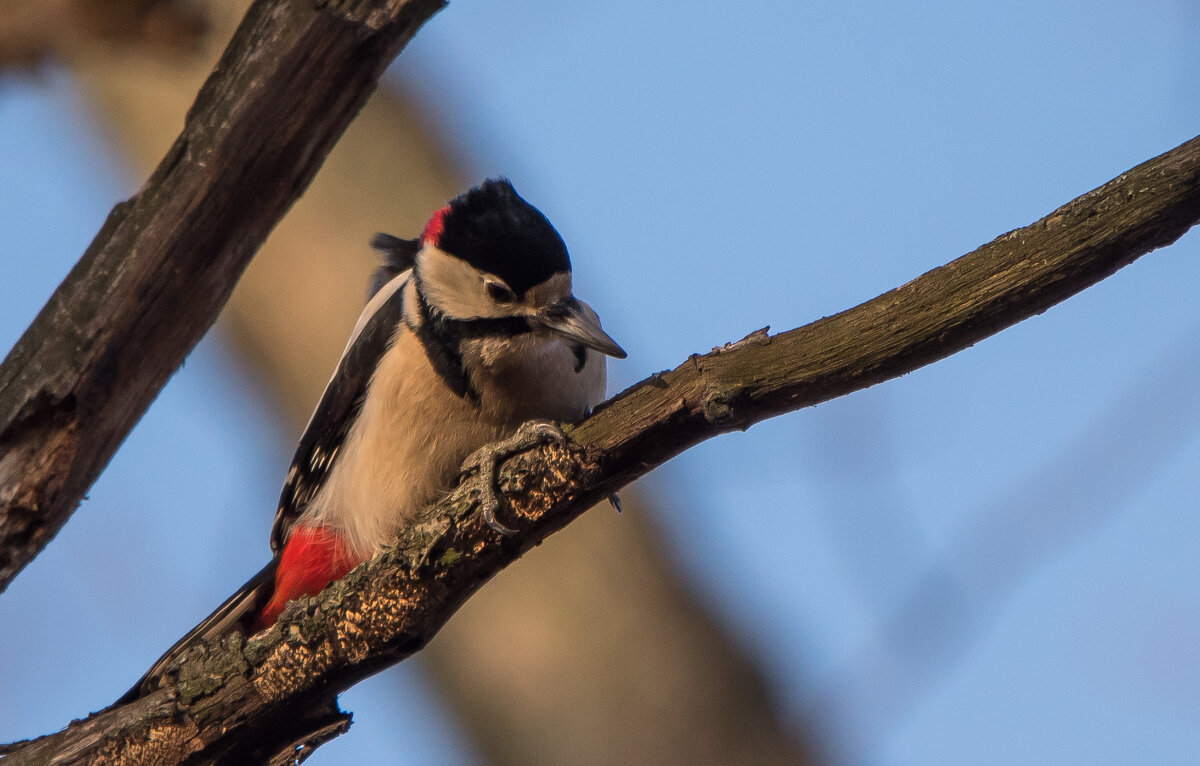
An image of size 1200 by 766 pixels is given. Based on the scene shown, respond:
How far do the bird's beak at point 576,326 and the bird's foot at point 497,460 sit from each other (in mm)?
615

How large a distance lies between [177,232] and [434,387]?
3.19 ft

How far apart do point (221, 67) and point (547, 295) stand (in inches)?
46.2

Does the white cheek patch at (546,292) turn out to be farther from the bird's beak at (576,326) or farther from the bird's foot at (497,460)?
the bird's foot at (497,460)

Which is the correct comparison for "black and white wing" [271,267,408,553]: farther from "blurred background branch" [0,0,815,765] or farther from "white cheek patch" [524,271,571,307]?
"blurred background branch" [0,0,815,765]

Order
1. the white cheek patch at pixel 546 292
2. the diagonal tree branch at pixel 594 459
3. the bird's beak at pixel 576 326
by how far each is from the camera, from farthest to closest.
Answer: the white cheek patch at pixel 546 292
the bird's beak at pixel 576 326
the diagonal tree branch at pixel 594 459

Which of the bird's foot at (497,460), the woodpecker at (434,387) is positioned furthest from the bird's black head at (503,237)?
the bird's foot at (497,460)

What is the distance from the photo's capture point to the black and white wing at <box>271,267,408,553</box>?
11.7 ft

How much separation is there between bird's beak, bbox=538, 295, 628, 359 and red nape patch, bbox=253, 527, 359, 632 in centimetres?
91

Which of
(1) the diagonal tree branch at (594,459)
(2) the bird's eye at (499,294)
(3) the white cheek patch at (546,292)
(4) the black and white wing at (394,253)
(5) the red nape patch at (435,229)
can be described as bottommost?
(1) the diagonal tree branch at (594,459)

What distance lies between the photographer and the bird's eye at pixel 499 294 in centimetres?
337

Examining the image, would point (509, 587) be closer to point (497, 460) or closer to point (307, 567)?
point (307, 567)

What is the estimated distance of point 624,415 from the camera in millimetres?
2379

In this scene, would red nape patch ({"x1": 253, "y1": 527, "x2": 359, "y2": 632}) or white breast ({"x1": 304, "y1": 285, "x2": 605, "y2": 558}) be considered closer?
white breast ({"x1": 304, "y1": 285, "x2": 605, "y2": 558})

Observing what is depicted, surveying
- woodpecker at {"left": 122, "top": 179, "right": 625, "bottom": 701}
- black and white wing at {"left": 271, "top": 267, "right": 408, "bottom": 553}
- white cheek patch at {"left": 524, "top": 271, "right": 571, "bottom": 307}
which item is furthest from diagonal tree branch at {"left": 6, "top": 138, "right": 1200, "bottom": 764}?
black and white wing at {"left": 271, "top": 267, "right": 408, "bottom": 553}
